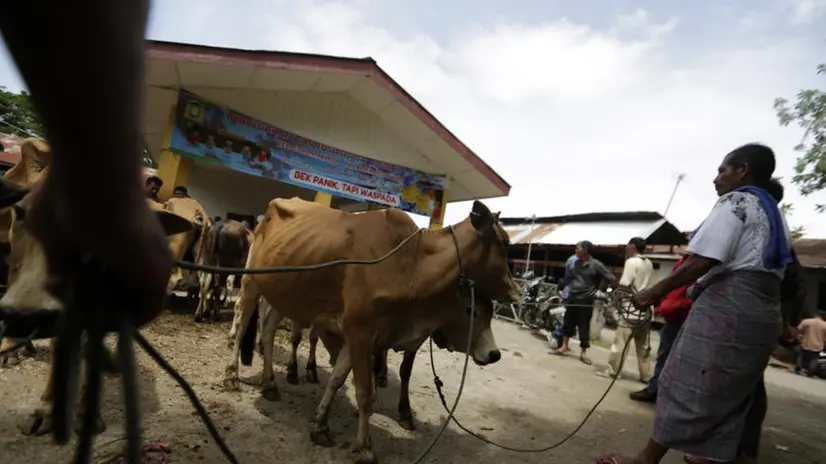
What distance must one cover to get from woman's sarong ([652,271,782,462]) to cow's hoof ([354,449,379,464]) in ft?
5.91

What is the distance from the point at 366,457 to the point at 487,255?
1647 mm

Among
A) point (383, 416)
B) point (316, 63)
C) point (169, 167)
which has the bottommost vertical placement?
point (383, 416)

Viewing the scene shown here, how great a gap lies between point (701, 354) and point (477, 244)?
1585 millimetres

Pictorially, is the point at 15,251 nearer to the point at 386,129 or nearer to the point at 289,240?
the point at 289,240


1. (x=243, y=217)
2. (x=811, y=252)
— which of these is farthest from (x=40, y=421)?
(x=811, y=252)

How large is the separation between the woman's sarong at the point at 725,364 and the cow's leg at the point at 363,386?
1.84 meters

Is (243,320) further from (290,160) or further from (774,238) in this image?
(290,160)

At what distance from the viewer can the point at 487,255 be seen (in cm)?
359

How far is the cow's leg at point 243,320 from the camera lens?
4.33 metres

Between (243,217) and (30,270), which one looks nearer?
(30,270)

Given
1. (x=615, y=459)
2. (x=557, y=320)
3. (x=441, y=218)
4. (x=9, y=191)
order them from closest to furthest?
1. (x=9, y=191)
2. (x=615, y=459)
3. (x=557, y=320)
4. (x=441, y=218)

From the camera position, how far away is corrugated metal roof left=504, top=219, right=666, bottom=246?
54.3 feet

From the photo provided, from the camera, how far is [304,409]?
4.05m

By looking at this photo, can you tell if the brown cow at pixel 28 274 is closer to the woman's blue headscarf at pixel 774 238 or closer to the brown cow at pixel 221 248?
the woman's blue headscarf at pixel 774 238
